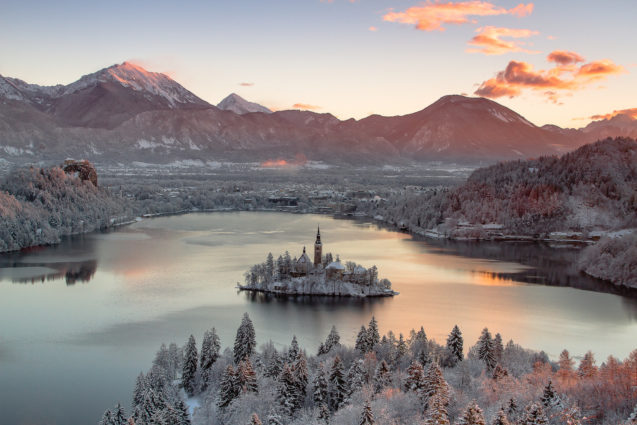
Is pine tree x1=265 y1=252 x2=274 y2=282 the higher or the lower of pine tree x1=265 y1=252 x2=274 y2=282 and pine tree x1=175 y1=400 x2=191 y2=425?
the higher

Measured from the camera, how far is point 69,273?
2736 centimetres

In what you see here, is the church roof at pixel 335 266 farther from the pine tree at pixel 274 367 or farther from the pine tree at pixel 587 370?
the pine tree at pixel 587 370

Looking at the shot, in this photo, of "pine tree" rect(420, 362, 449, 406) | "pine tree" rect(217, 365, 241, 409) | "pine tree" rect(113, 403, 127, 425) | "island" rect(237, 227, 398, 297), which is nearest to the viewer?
"pine tree" rect(420, 362, 449, 406)

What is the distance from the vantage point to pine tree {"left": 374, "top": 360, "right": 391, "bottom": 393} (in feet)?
40.1

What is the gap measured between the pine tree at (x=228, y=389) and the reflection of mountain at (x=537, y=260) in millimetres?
18265

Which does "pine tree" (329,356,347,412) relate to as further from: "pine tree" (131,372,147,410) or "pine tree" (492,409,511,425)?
"pine tree" (492,409,511,425)

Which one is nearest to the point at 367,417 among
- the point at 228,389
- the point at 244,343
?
the point at 228,389

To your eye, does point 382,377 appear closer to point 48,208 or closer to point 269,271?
point 269,271

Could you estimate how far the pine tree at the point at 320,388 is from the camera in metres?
12.0

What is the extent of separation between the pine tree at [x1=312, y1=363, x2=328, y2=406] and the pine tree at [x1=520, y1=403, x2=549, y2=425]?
14.8ft

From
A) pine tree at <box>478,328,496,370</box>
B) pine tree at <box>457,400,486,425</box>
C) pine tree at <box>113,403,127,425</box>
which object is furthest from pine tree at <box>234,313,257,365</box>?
pine tree at <box>457,400,486,425</box>

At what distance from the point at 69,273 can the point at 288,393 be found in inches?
741

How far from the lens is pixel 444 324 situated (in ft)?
63.7

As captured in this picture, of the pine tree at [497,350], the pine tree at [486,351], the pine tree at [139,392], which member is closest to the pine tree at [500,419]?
the pine tree at [486,351]
